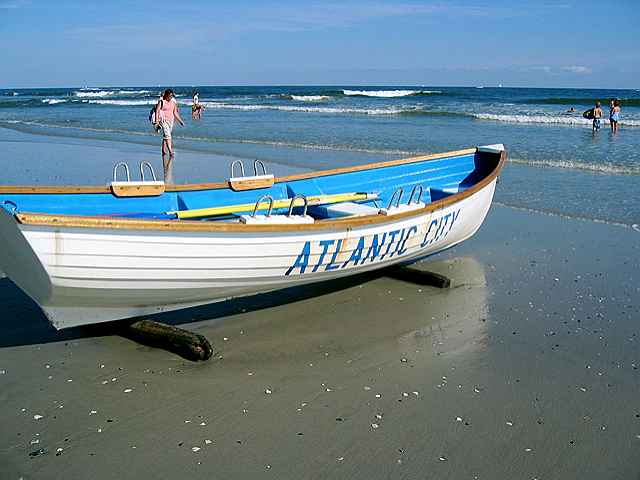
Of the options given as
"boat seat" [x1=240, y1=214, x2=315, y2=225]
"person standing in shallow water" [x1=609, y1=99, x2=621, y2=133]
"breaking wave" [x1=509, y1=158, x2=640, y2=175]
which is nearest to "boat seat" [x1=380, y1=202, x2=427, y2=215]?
"boat seat" [x1=240, y1=214, x2=315, y2=225]

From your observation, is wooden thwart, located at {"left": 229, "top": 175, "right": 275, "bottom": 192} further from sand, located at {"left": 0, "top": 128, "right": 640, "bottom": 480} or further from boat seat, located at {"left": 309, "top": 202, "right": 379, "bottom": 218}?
sand, located at {"left": 0, "top": 128, "right": 640, "bottom": 480}

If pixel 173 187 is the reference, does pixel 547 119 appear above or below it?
above

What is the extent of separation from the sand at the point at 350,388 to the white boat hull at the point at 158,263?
407mm

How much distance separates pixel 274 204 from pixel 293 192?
0.48m

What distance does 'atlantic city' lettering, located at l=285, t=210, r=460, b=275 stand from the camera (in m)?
5.58

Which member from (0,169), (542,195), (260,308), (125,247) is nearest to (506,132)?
(542,195)

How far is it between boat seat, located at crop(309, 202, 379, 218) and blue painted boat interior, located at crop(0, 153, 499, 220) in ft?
Answer: 1.24

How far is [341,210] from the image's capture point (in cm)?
675

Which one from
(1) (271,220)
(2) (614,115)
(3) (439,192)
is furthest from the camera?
(2) (614,115)

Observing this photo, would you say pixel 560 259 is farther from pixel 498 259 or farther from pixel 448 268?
pixel 448 268

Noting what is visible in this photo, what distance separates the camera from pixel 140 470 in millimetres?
3619

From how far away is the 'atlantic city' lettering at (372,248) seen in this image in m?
5.58

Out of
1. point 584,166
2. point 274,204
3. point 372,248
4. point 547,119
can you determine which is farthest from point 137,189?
point 547,119

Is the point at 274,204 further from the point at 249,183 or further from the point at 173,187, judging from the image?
the point at 173,187
